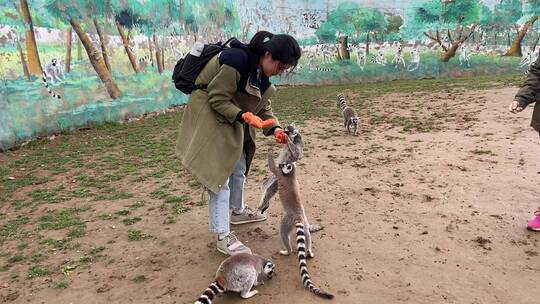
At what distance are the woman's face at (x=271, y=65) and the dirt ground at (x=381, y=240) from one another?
1525mm

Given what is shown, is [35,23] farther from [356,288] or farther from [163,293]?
[356,288]

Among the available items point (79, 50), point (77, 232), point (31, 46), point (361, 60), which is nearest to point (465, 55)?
point (361, 60)

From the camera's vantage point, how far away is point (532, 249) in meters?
3.40

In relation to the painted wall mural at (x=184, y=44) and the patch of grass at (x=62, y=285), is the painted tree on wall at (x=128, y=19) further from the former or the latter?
the patch of grass at (x=62, y=285)

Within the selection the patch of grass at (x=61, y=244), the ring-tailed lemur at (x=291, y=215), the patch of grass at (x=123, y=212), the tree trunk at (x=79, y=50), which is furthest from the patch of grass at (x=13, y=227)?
the tree trunk at (x=79, y=50)

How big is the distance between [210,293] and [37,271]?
171 centimetres

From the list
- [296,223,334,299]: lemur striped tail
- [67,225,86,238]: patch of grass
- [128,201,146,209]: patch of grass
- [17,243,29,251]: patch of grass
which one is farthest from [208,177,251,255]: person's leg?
[17,243,29,251]: patch of grass

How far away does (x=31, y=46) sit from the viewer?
27.7ft

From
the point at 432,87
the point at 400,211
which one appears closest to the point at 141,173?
the point at 400,211

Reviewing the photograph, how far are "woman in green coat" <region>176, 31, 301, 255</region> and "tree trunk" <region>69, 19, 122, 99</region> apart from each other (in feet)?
24.9

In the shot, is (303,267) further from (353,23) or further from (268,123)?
(353,23)

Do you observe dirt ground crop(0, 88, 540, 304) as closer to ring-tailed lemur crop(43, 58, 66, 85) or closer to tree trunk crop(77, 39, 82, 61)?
ring-tailed lemur crop(43, 58, 66, 85)

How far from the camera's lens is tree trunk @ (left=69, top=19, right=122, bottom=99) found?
Result: 9500 mm

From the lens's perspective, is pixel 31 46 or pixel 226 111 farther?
pixel 31 46
